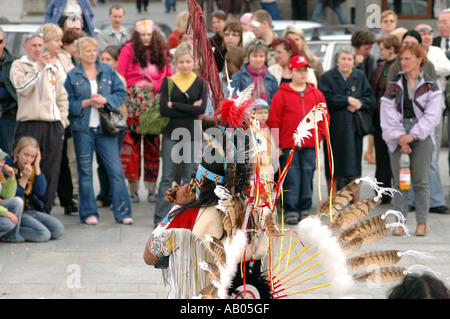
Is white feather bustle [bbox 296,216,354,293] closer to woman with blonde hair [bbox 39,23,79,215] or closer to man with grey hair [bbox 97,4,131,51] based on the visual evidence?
woman with blonde hair [bbox 39,23,79,215]

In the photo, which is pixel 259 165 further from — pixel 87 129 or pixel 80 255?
pixel 87 129

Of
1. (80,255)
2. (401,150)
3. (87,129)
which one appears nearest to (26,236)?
(80,255)

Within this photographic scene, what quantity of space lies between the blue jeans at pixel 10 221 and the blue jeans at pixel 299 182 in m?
2.72

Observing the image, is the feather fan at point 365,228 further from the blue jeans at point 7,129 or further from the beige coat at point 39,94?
the blue jeans at point 7,129

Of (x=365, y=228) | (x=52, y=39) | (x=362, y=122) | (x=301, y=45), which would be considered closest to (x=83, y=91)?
(x=52, y=39)

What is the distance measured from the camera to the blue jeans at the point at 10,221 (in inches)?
282

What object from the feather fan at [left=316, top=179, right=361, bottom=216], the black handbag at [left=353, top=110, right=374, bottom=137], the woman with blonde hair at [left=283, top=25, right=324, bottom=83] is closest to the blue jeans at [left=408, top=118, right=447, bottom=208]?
the black handbag at [left=353, top=110, right=374, bottom=137]

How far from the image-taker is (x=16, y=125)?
8.20m

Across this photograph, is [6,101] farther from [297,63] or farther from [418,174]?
[418,174]

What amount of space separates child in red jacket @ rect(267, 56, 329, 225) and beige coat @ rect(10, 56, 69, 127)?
2162mm

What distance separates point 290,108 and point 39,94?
8.27 ft

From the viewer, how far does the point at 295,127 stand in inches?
323

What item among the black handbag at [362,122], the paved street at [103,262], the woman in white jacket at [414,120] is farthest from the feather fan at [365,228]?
the black handbag at [362,122]

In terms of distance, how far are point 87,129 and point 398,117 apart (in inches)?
122
